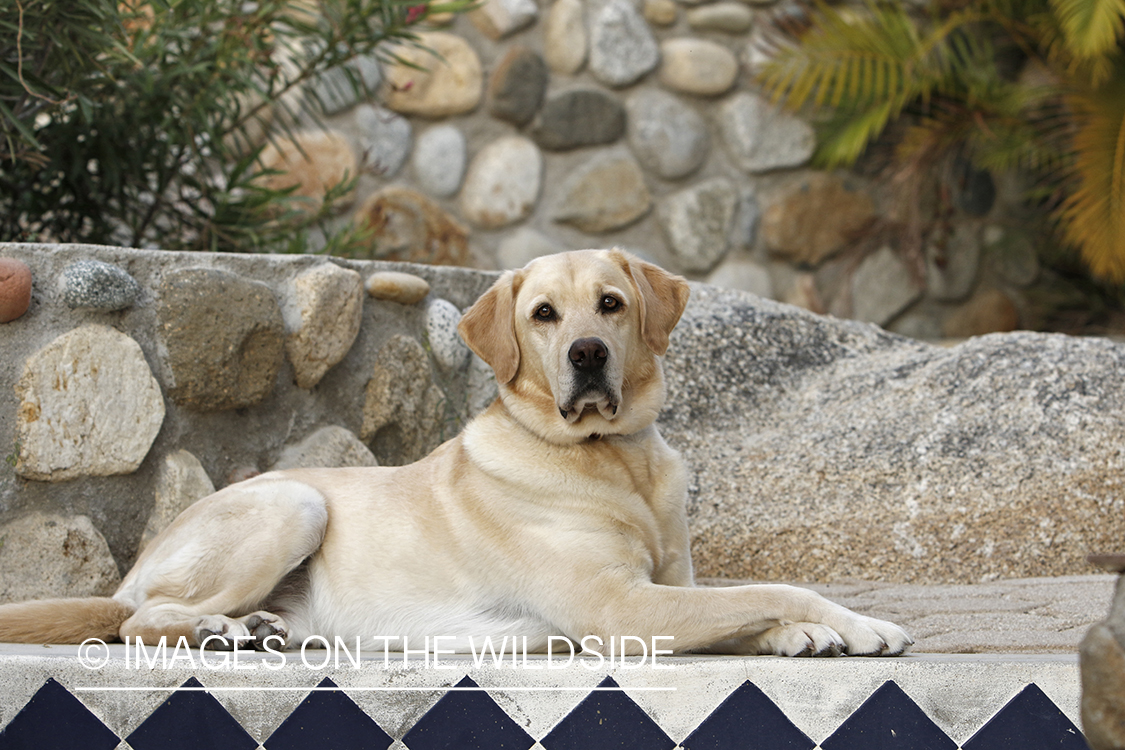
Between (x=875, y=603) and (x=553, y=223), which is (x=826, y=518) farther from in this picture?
(x=553, y=223)

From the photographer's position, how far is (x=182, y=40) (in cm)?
412

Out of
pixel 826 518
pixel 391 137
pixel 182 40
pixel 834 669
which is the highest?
pixel 182 40

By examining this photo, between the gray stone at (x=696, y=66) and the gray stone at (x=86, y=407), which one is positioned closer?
the gray stone at (x=86, y=407)

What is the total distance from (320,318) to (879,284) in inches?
160

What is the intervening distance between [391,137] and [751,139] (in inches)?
86.9

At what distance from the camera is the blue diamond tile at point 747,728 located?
1.98 metres

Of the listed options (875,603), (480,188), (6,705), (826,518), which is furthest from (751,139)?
(6,705)

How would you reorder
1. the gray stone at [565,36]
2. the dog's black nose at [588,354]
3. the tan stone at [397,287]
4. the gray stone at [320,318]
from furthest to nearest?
the gray stone at [565,36], the tan stone at [397,287], the gray stone at [320,318], the dog's black nose at [588,354]

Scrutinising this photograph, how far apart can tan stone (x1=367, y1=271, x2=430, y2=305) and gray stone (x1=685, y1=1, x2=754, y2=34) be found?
314 centimetres

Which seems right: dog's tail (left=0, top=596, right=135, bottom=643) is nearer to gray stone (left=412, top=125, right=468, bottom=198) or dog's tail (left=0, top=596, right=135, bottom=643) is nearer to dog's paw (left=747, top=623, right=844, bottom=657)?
dog's paw (left=747, top=623, right=844, bottom=657)

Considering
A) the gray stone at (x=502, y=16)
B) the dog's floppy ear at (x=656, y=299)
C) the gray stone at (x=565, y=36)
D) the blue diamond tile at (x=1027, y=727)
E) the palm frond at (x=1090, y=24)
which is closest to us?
the blue diamond tile at (x=1027, y=727)

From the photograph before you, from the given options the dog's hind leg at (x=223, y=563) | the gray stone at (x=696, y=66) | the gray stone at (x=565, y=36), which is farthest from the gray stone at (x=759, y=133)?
the dog's hind leg at (x=223, y=563)

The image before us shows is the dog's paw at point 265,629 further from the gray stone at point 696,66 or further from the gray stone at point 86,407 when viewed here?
the gray stone at point 696,66

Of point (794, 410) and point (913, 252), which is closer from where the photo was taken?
point (794, 410)
